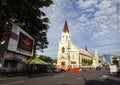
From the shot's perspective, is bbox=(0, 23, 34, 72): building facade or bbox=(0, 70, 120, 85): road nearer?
bbox=(0, 70, 120, 85): road

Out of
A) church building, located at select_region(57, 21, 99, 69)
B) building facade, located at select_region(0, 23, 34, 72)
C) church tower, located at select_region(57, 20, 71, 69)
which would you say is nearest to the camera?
building facade, located at select_region(0, 23, 34, 72)

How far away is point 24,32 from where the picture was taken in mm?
35812

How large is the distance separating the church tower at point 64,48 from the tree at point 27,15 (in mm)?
45396

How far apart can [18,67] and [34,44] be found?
259 inches

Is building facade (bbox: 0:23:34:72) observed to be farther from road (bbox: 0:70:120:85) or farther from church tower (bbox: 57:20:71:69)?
church tower (bbox: 57:20:71:69)

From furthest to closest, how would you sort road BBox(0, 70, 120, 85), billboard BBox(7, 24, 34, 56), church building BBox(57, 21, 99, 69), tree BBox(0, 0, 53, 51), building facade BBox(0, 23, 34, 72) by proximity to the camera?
church building BBox(57, 21, 99, 69) < billboard BBox(7, 24, 34, 56) < building facade BBox(0, 23, 34, 72) < tree BBox(0, 0, 53, 51) < road BBox(0, 70, 120, 85)

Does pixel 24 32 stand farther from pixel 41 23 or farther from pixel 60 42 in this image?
pixel 60 42

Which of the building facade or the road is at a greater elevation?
the building facade

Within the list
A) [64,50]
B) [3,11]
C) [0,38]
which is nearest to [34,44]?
[0,38]

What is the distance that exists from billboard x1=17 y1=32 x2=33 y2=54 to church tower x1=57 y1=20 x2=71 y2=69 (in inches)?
1925

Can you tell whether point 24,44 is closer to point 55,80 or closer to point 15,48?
point 15,48

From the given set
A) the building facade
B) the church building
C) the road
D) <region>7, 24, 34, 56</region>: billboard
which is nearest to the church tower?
the church building

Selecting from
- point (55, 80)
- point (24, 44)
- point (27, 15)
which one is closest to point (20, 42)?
point (24, 44)

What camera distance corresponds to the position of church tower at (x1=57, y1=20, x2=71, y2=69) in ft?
294
